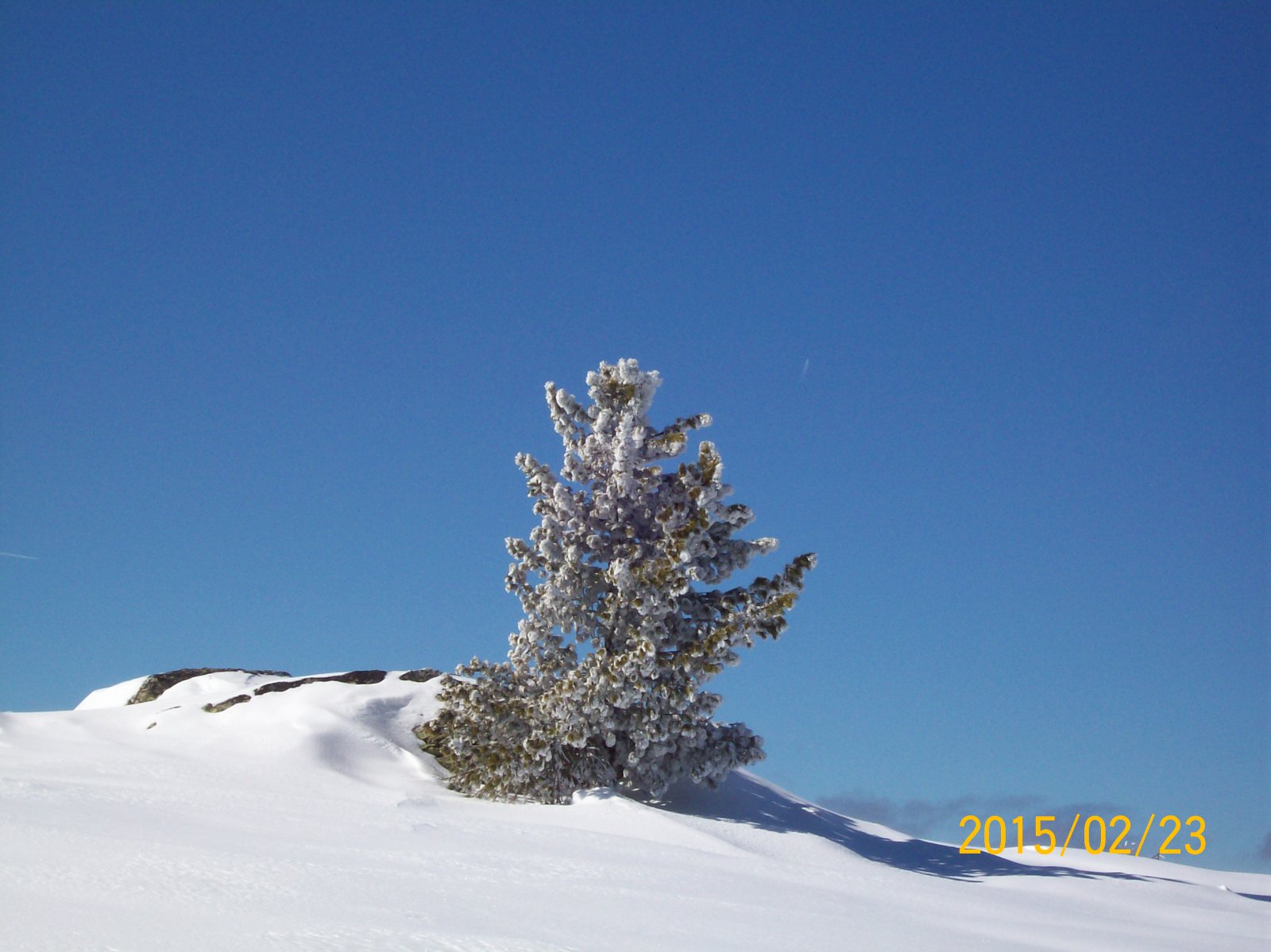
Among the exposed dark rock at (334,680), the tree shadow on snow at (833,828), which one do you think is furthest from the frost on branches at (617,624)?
the exposed dark rock at (334,680)

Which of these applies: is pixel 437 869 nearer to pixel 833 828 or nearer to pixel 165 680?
pixel 833 828

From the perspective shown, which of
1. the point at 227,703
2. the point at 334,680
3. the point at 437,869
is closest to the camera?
the point at 437,869

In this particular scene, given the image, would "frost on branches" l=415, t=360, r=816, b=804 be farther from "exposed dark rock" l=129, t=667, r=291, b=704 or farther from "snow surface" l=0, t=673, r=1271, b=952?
"exposed dark rock" l=129, t=667, r=291, b=704

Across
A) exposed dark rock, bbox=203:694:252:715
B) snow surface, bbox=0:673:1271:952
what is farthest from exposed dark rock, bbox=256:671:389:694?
snow surface, bbox=0:673:1271:952

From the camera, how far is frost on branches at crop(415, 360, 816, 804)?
11758mm

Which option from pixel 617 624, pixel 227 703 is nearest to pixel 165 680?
pixel 227 703

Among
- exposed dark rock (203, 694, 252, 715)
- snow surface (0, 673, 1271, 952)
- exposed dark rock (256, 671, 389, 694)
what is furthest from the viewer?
exposed dark rock (256, 671, 389, 694)

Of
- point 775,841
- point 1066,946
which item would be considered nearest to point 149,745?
point 775,841

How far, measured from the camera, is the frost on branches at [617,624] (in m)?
11.8

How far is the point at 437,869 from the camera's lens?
7.36 metres

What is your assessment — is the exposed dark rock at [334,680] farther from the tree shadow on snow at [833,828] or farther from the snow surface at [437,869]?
the tree shadow on snow at [833,828]

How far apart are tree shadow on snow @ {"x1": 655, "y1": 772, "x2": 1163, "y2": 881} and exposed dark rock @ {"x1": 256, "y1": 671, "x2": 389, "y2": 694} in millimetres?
6308

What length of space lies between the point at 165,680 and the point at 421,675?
5628mm

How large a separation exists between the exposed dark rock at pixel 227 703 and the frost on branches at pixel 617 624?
420 cm
